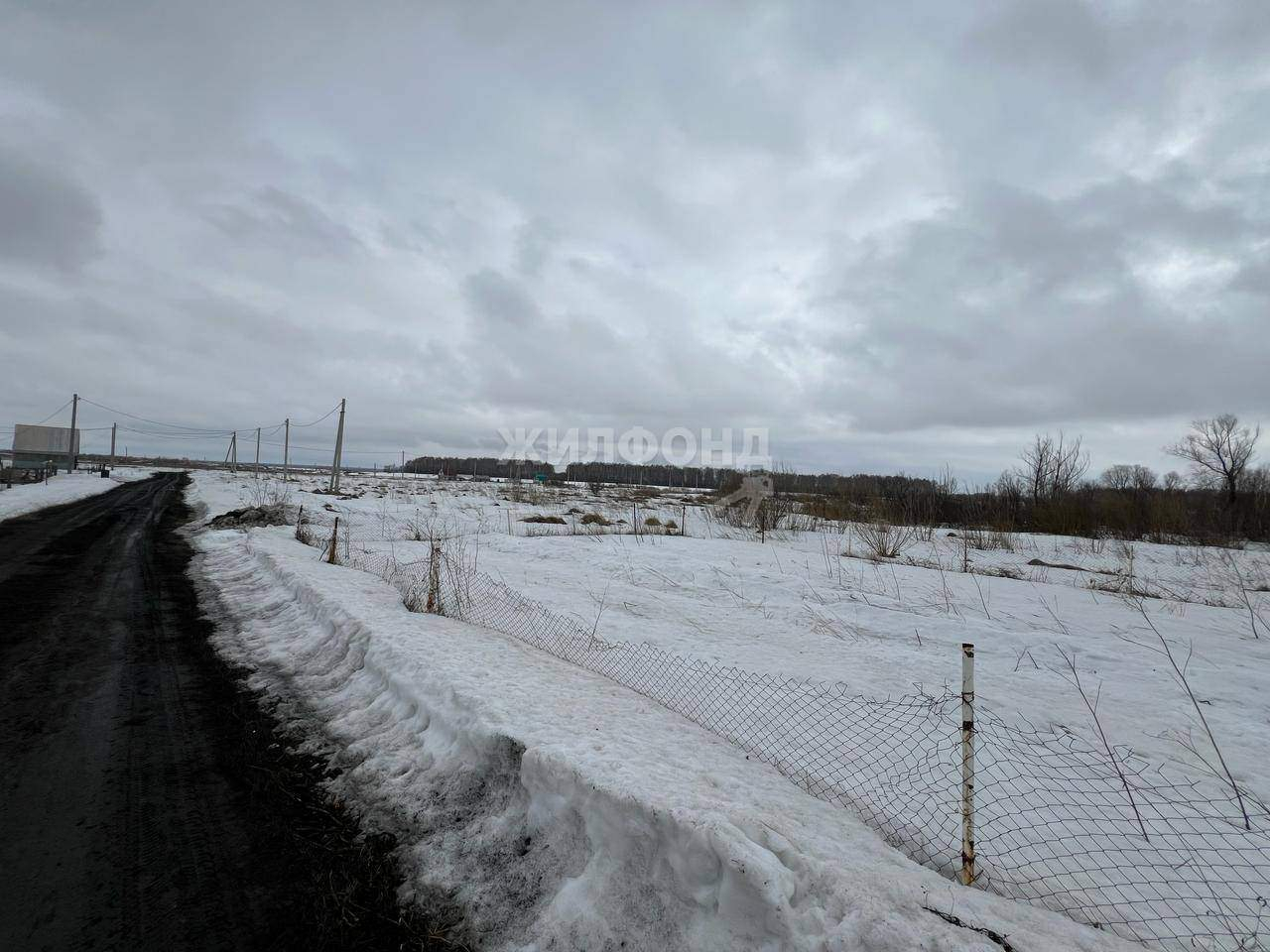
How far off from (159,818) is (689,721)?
328 cm

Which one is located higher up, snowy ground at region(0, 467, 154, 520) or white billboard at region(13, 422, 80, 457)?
white billboard at region(13, 422, 80, 457)

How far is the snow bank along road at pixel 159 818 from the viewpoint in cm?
224

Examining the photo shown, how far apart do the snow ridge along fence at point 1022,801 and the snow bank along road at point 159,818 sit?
2724 mm

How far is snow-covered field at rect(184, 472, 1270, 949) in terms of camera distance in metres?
2.29

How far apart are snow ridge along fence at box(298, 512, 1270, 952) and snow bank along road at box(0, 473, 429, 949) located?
2.72 metres

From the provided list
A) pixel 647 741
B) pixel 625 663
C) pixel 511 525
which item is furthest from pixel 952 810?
pixel 511 525

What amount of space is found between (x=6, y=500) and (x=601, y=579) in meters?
22.6

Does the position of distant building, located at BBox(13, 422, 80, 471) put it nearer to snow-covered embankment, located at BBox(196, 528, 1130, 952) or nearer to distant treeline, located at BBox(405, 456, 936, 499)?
distant treeline, located at BBox(405, 456, 936, 499)

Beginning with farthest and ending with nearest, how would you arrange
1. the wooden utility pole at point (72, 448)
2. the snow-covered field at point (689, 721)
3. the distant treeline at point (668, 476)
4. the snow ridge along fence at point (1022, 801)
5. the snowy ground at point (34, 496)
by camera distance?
1. the wooden utility pole at point (72, 448)
2. the distant treeline at point (668, 476)
3. the snowy ground at point (34, 496)
4. the snow ridge along fence at point (1022, 801)
5. the snow-covered field at point (689, 721)

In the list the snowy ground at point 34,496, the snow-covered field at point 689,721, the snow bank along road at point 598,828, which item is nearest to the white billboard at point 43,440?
the snowy ground at point 34,496

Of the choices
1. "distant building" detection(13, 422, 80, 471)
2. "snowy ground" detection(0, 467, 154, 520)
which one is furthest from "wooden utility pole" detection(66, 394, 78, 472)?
"snowy ground" detection(0, 467, 154, 520)

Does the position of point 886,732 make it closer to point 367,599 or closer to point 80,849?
point 80,849

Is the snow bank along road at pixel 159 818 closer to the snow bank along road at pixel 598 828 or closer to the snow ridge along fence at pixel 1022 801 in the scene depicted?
the snow bank along road at pixel 598 828

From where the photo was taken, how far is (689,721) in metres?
4.39
